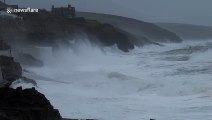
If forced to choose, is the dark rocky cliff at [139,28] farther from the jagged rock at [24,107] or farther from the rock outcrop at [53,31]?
the jagged rock at [24,107]

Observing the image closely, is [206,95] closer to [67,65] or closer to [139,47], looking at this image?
[67,65]

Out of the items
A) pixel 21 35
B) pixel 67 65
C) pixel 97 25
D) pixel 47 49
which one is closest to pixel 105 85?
pixel 67 65

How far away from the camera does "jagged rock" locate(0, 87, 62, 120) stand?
8.74m

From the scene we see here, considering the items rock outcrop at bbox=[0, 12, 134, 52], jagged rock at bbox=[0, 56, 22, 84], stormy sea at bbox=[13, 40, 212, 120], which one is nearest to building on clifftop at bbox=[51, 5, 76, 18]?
rock outcrop at bbox=[0, 12, 134, 52]

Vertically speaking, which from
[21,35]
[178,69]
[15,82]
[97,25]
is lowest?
[15,82]

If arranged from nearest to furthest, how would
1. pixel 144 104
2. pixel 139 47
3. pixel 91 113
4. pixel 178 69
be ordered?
pixel 91 113 → pixel 144 104 → pixel 178 69 → pixel 139 47

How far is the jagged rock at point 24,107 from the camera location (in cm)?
874

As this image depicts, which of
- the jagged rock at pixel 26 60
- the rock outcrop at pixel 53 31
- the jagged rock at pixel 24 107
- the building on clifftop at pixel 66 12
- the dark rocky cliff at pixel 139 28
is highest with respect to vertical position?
the dark rocky cliff at pixel 139 28

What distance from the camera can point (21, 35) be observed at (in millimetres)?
33188

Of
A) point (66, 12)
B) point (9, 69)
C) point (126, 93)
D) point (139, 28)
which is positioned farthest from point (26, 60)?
point (139, 28)

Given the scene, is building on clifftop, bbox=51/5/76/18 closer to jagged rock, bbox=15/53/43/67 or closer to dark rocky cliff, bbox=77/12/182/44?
dark rocky cliff, bbox=77/12/182/44

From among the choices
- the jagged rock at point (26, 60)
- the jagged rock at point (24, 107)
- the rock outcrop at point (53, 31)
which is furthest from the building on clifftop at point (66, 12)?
the jagged rock at point (24, 107)

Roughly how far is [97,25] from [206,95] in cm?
2916

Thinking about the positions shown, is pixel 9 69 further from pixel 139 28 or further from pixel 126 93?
pixel 139 28
